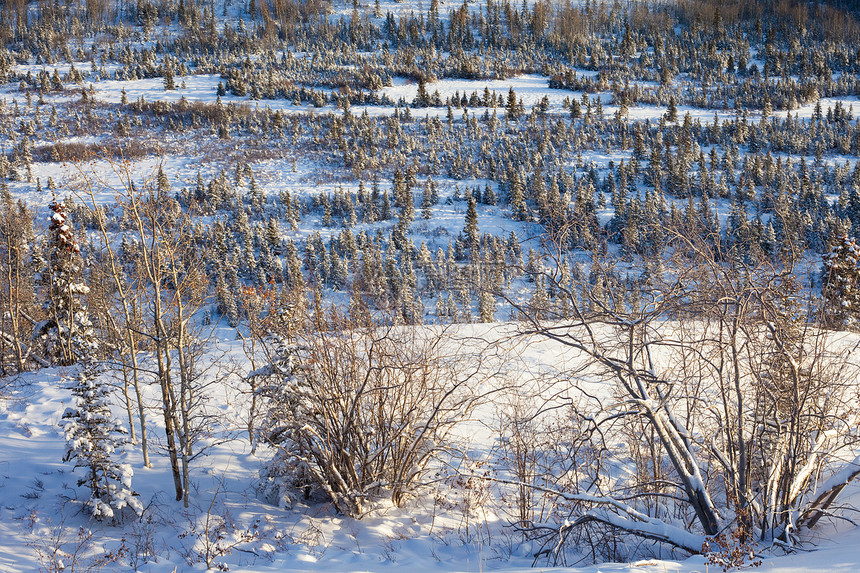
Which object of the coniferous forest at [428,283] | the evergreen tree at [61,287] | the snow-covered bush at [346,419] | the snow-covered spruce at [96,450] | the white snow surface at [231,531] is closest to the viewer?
the coniferous forest at [428,283]

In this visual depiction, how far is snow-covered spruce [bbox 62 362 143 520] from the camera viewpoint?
793cm

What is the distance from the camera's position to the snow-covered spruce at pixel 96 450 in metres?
7.93

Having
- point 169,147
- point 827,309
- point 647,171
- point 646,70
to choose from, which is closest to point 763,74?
point 646,70

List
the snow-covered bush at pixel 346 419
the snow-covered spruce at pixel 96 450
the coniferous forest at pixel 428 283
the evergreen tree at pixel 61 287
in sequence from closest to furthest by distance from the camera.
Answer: the coniferous forest at pixel 428 283
the snow-covered spruce at pixel 96 450
the snow-covered bush at pixel 346 419
the evergreen tree at pixel 61 287

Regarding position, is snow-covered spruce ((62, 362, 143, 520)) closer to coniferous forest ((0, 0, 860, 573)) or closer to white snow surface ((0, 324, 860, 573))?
coniferous forest ((0, 0, 860, 573))

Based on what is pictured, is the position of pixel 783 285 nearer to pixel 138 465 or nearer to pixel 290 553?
pixel 290 553

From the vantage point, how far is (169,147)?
86.8 meters

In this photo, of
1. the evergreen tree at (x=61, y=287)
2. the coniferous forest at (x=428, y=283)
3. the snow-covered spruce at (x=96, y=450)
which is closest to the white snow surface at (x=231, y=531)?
the coniferous forest at (x=428, y=283)

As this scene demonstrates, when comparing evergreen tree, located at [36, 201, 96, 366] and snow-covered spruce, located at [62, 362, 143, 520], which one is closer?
snow-covered spruce, located at [62, 362, 143, 520]

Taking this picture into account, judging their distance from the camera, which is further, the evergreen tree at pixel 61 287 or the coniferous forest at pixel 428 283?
the evergreen tree at pixel 61 287

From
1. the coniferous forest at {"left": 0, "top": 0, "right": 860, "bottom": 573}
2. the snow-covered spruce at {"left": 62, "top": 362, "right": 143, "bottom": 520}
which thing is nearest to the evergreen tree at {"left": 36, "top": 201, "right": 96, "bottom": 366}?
the coniferous forest at {"left": 0, "top": 0, "right": 860, "bottom": 573}

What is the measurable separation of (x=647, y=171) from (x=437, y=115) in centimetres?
3851

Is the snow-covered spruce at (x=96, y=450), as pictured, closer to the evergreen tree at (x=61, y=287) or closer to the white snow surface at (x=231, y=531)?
the white snow surface at (x=231, y=531)

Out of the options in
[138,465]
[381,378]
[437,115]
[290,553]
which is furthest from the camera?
[437,115]
